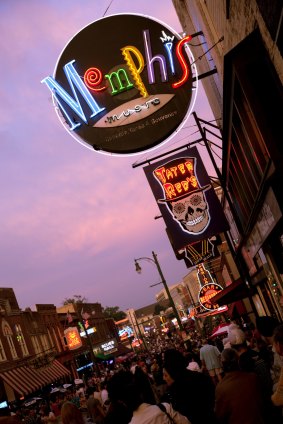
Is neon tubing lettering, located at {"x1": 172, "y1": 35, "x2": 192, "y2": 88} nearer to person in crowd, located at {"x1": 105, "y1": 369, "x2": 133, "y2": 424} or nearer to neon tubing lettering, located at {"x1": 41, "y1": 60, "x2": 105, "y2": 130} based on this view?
neon tubing lettering, located at {"x1": 41, "y1": 60, "x2": 105, "y2": 130}

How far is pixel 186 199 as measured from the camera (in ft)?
52.3

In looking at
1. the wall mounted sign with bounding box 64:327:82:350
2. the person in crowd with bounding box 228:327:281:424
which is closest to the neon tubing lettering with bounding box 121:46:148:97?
the person in crowd with bounding box 228:327:281:424

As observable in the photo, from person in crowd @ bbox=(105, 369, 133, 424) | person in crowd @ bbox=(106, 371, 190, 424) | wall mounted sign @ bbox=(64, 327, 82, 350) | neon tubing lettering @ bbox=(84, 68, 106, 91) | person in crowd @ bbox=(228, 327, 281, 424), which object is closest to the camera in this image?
person in crowd @ bbox=(106, 371, 190, 424)

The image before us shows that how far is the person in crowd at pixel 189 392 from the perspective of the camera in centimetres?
513

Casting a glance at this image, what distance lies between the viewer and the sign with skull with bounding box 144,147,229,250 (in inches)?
603

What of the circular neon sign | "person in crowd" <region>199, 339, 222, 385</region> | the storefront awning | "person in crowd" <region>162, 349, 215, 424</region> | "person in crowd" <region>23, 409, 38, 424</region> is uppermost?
the circular neon sign

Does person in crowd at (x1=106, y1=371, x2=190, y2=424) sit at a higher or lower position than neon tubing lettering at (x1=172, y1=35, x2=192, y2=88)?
lower

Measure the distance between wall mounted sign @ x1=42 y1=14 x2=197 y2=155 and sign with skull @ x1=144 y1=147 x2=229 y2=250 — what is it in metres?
3.42

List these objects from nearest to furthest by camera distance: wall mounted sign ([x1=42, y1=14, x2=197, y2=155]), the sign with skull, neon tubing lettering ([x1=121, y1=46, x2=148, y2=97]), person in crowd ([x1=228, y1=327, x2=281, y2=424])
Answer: person in crowd ([x1=228, y1=327, x2=281, y2=424]) → wall mounted sign ([x1=42, y1=14, x2=197, y2=155]) → neon tubing lettering ([x1=121, y1=46, x2=148, y2=97]) → the sign with skull

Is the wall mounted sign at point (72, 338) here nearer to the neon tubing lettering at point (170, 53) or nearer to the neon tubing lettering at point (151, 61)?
the neon tubing lettering at point (151, 61)

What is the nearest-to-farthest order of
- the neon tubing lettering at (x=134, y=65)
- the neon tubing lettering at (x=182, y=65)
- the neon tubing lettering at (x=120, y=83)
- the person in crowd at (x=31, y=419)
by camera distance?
the neon tubing lettering at (x=182, y=65), the neon tubing lettering at (x=134, y=65), the neon tubing lettering at (x=120, y=83), the person in crowd at (x=31, y=419)

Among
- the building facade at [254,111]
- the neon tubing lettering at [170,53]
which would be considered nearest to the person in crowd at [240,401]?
the building facade at [254,111]

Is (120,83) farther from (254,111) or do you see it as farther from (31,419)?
(31,419)

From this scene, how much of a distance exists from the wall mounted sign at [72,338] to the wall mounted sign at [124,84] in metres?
42.3
